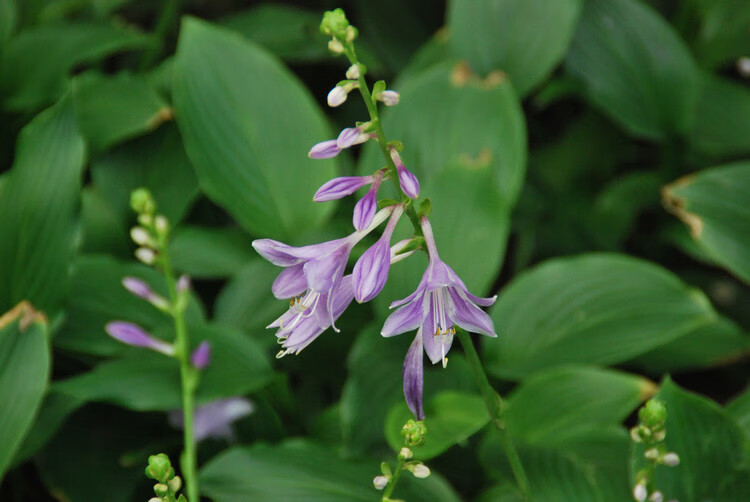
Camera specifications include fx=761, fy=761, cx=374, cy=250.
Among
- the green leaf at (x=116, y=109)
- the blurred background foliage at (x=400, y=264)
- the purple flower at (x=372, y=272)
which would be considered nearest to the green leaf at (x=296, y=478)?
the blurred background foliage at (x=400, y=264)

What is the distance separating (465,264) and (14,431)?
1.10 m

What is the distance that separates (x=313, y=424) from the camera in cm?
206

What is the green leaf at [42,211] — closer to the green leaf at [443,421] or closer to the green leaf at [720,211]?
the green leaf at [443,421]

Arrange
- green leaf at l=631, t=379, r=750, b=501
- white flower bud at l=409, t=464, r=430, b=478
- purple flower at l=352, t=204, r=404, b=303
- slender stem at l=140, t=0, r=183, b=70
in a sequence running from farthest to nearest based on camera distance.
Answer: slender stem at l=140, t=0, r=183, b=70
green leaf at l=631, t=379, r=750, b=501
white flower bud at l=409, t=464, r=430, b=478
purple flower at l=352, t=204, r=404, b=303

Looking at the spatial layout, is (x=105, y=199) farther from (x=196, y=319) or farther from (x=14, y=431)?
(x=14, y=431)

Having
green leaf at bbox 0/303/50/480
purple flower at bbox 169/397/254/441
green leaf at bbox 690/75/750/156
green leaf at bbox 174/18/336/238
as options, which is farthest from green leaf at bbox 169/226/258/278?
green leaf at bbox 690/75/750/156

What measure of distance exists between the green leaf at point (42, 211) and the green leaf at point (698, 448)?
1340 millimetres

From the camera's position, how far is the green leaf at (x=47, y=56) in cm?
237

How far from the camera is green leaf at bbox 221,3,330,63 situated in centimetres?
278

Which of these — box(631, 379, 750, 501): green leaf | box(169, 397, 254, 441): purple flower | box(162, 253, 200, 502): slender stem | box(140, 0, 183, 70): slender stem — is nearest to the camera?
box(162, 253, 200, 502): slender stem

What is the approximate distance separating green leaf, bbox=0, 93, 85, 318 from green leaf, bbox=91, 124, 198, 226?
453 mm

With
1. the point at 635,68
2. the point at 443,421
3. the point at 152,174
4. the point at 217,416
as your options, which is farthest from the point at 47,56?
the point at 635,68

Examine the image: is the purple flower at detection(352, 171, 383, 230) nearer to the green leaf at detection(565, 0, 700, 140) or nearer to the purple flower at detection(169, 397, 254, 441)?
the purple flower at detection(169, 397, 254, 441)

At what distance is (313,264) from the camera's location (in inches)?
39.3
